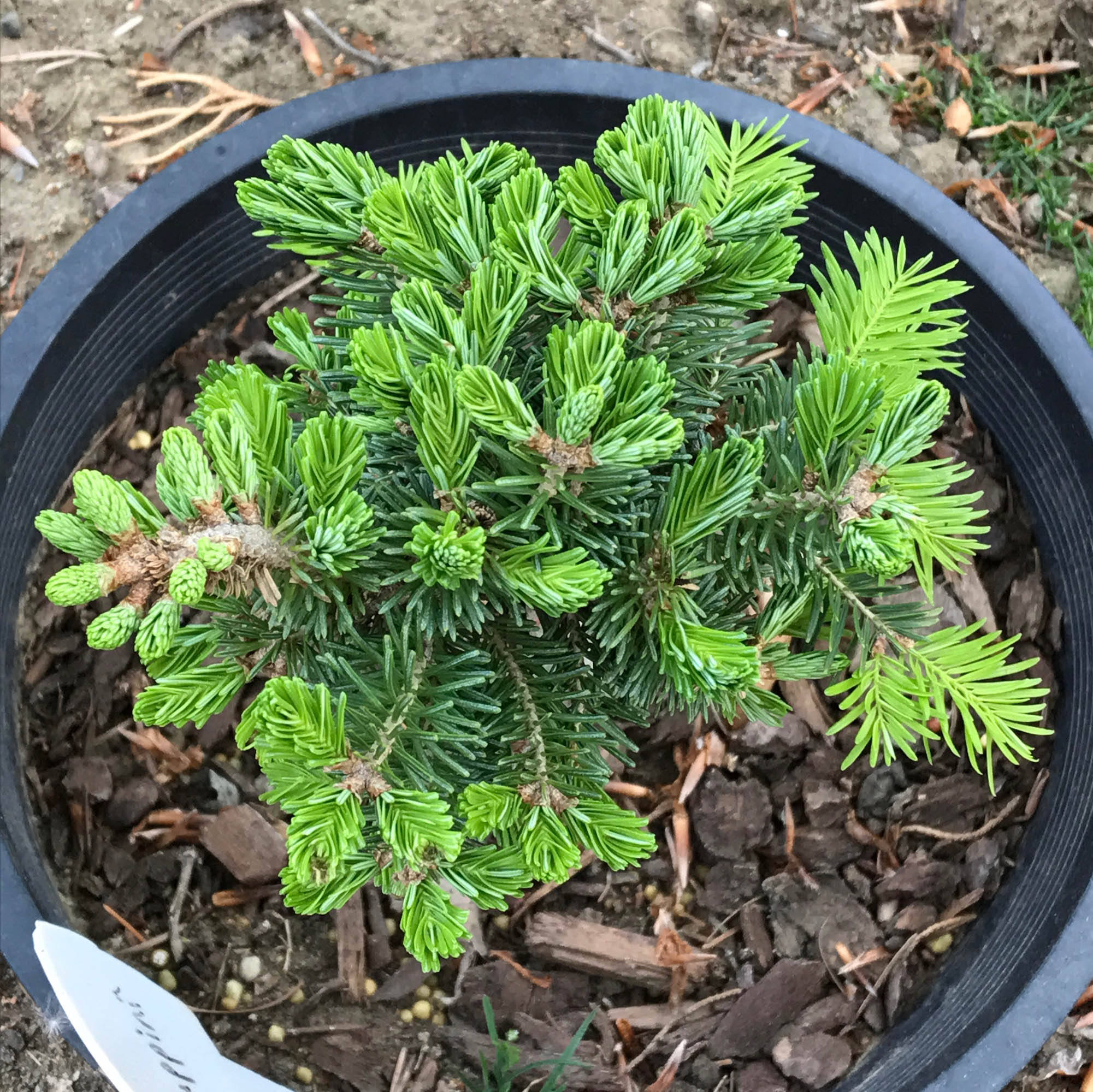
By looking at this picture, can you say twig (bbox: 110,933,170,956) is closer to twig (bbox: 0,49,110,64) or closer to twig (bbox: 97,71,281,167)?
twig (bbox: 97,71,281,167)

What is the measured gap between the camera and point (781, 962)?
54.6 inches

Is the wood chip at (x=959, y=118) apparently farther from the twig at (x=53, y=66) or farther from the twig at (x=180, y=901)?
the twig at (x=180, y=901)

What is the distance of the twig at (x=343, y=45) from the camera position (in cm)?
180

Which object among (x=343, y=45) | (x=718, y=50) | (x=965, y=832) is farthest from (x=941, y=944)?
(x=343, y=45)

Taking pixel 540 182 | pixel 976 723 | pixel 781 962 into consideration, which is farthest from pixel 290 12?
pixel 781 962

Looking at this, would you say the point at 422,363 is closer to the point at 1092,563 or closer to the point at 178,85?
the point at 1092,563

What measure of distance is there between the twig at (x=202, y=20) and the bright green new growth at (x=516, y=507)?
1178 mm

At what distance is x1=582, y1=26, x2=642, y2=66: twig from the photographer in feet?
5.89

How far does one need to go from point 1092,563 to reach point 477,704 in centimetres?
104

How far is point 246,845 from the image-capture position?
56.4 inches

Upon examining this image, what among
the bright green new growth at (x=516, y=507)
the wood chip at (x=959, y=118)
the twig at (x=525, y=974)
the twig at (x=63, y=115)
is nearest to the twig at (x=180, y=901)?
the twig at (x=525, y=974)

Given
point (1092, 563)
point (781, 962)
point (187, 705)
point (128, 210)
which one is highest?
point (128, 210)

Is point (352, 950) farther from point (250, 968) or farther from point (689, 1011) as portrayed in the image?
point (689, 1011)

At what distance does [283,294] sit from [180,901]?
40.3 inches
